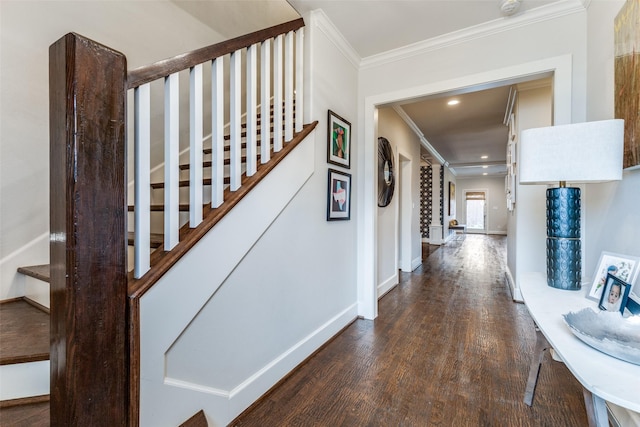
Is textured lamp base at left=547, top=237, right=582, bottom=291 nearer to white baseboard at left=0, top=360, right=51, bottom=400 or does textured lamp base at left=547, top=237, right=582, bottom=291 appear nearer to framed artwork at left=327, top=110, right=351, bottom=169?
framed artwork at left=327, top=110, right=351, bottom=169

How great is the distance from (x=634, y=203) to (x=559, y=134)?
1.47 feet

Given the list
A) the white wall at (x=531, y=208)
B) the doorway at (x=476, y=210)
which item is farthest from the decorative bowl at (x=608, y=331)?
the doorway at (x=476, y=210)

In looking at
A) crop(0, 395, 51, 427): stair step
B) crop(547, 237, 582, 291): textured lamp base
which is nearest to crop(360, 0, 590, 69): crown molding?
crop(547, 237, 582, 291): textured lamp base

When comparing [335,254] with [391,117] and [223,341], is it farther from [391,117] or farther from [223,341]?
[391,117]

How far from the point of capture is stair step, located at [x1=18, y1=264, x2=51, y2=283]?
152 cm

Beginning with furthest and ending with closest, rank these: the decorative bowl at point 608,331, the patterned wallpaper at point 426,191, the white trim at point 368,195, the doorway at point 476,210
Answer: the doorway at point 476,210 → the patterned wallpaper at point 426,191 → the white trim at point 368,195 → the decorative bowl at point 608,331

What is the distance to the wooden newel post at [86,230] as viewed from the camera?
857 millimetres

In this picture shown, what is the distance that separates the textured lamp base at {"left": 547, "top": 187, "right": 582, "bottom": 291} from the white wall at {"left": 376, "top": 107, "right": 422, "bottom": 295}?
87.7 inches

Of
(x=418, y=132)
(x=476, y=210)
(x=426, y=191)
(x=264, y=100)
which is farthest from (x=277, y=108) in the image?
(x=476, y=210)

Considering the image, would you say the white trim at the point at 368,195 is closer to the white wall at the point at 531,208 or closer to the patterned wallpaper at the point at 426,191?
the white wall at the point at 531,208

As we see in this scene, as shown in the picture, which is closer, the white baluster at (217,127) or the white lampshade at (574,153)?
the white lampshade at (574,153)

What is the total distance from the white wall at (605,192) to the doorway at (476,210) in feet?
39.8

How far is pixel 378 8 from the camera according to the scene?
2.04m

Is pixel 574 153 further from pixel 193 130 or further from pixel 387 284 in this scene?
pixel 387 284
